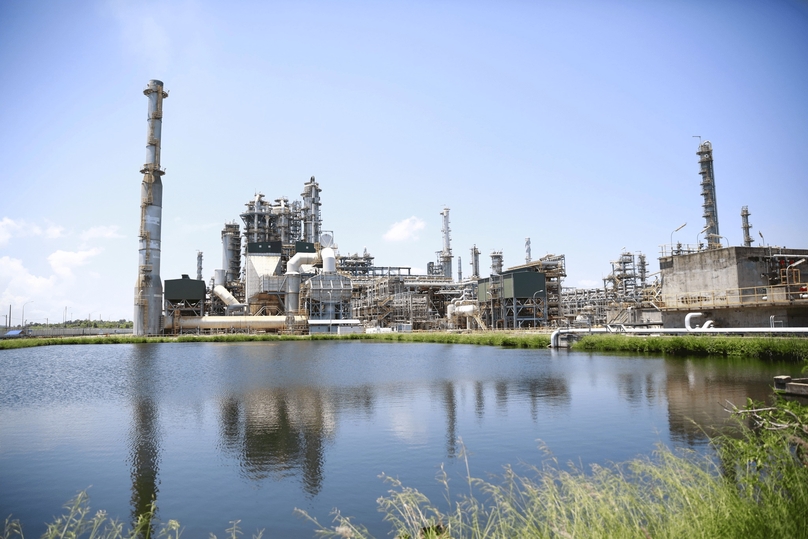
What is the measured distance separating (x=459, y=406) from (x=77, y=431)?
1212 cm

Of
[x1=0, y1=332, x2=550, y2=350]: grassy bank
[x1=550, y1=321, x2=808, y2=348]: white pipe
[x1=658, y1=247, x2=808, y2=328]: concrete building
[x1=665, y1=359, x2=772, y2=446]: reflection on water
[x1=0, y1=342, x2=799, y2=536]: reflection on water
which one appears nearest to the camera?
[x1=0, y1=342, x2=799, y2=536]: reflection on water

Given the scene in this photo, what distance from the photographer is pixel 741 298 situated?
3891cm

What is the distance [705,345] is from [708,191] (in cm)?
3399

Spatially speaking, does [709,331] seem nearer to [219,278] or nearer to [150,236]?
[150,236]

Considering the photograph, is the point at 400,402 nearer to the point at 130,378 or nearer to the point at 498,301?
the point at 130,378

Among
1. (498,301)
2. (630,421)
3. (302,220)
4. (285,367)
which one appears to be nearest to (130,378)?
(285,367)

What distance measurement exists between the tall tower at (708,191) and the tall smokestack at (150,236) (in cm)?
6776

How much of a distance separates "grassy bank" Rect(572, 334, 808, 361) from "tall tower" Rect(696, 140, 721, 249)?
25.5 metres

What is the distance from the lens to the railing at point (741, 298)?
35.2 meters

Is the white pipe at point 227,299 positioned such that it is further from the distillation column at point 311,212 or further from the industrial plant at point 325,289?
the distillation column at point 311,212

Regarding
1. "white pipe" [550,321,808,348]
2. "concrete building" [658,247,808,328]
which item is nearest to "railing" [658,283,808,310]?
"concrete building" [658,247,808,328]

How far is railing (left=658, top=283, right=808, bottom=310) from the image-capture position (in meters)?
35.2

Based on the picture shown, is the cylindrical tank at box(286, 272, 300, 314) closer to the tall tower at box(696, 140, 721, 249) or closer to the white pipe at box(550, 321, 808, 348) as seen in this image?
the white pipe at box(550, 321, 808, 348)

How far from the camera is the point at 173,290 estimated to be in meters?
A: 82.7
